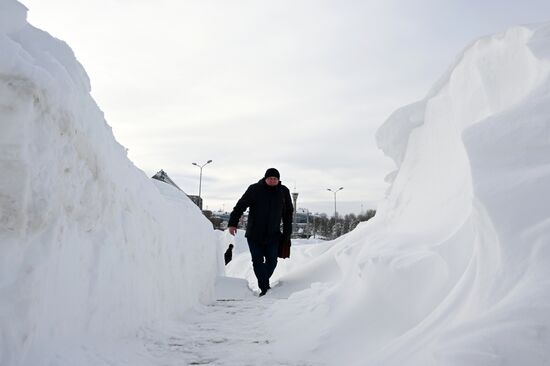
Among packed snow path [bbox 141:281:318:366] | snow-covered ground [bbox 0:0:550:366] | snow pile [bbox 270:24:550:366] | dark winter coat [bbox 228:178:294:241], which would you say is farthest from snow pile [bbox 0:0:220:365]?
dark winter coat [bbox 228:178:294:241]

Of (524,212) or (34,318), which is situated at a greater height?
(524,212)

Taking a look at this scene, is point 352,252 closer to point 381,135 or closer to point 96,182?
point 381,135

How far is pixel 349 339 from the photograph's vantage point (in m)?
2.77

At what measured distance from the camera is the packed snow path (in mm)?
2609

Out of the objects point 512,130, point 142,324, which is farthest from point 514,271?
point 142,324

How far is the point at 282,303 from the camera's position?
4473mm

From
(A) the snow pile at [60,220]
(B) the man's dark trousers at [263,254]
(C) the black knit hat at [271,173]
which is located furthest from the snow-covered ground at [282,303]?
(C) the black knit hat at [271,173]

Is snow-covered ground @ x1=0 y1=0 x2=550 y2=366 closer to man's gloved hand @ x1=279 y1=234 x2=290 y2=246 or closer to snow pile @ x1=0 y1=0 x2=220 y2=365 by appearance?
snow pile @ x1=0 y1=0 x2=220 y2=365

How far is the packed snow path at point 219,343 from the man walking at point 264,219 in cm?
208

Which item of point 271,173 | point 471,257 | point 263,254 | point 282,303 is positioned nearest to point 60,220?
point 471,257

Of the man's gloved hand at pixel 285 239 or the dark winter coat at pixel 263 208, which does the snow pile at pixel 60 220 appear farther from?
the man's gloved hand at pixel 285 239

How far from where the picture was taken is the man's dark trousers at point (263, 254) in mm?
6406

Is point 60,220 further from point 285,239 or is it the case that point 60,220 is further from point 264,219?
point 285,239

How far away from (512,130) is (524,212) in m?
0.49
